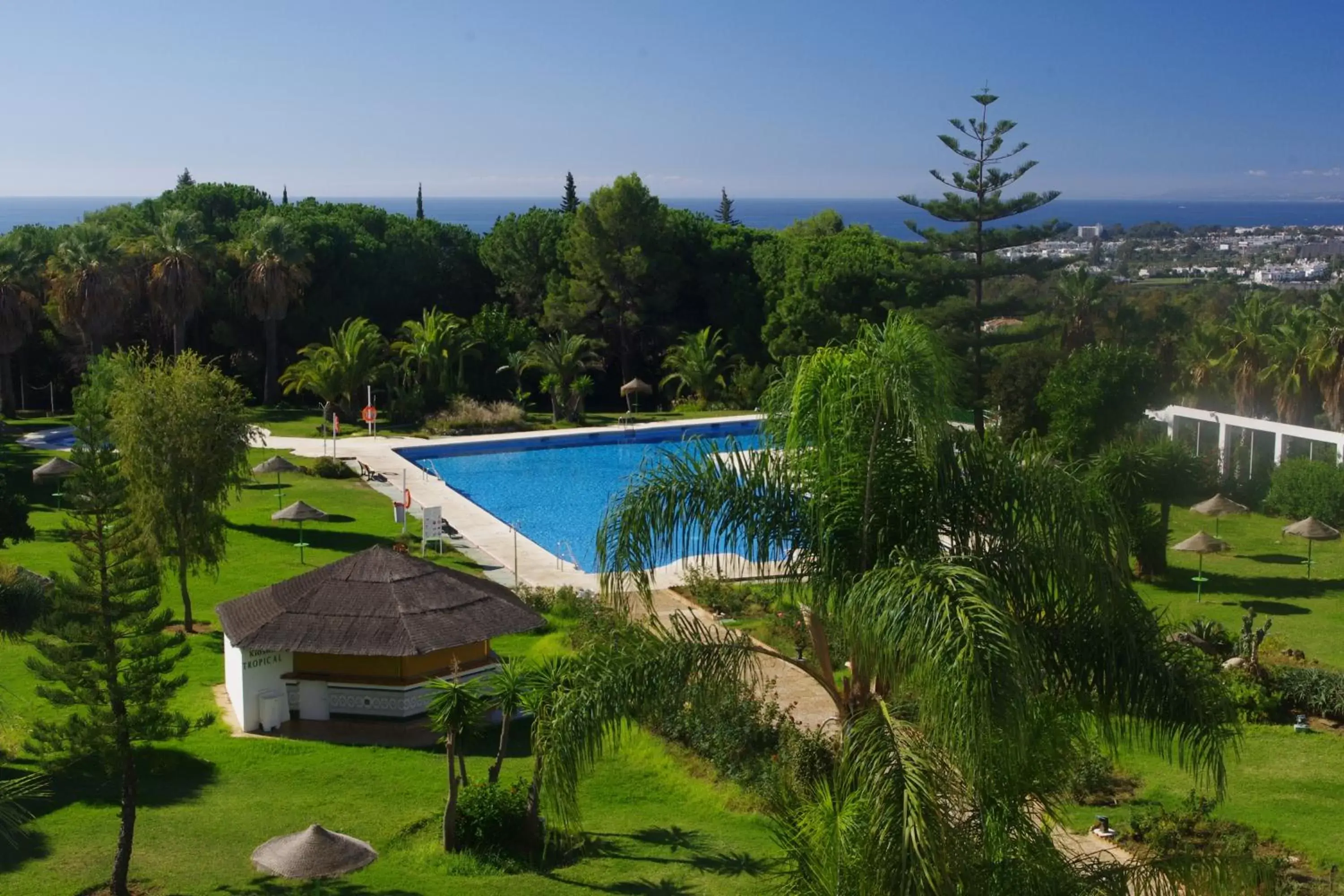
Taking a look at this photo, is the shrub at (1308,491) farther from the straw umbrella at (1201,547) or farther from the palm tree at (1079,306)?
the palm tree at (1079,306)

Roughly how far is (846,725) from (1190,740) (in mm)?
2024

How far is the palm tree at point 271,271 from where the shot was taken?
3784 cm

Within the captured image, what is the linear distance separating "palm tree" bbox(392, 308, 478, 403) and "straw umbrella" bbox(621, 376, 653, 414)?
4.56m

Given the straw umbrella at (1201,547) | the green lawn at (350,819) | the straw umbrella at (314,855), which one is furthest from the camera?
the straw umbrella at (1201,547)

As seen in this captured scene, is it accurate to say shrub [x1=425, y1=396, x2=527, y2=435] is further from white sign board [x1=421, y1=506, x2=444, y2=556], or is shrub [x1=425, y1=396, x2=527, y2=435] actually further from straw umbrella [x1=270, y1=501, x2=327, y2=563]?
white sign board [x1=421, y1=506, x2=444, y2=556]

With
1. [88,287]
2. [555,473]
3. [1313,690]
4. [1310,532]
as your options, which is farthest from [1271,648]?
[88,287]

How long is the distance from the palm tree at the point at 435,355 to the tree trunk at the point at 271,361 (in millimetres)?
3502

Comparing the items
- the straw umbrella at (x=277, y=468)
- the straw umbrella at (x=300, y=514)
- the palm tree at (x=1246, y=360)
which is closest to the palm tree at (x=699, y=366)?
the palm tree at (x=1246, y=360)

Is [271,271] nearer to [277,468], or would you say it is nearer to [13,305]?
[13,305]

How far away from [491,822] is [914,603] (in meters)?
6.06

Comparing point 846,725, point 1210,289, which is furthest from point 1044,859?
point 1210,289

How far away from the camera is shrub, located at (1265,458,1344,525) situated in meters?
24.9


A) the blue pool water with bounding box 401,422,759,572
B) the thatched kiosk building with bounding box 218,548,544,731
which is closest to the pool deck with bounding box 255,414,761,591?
the blue pool water with bounding box 401,422,759,572

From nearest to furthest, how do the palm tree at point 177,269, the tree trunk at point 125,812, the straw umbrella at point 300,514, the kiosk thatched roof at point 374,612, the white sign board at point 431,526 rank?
the tree trunk at point 125,812 < the kiosk thatched roof at point 374,612 < the white sign board at point 431,526 < the straw umbrella at point 300,514 < the palm tree at point 177,269
